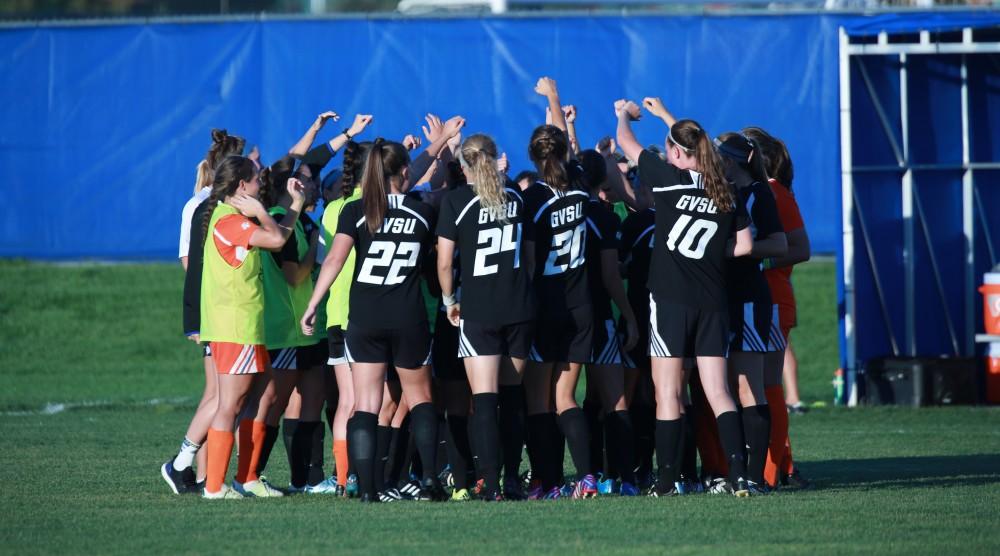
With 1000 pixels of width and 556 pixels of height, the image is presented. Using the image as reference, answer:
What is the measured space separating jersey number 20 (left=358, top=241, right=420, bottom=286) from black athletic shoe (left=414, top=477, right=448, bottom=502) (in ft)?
3.77

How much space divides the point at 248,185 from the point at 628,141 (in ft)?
7.05

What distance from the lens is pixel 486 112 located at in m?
17.4

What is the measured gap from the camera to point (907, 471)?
384 inches

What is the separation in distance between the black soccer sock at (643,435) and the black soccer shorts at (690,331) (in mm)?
1091

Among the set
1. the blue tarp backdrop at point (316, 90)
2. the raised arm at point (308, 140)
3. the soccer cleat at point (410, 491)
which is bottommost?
the soccer cleat at point (410, 491)

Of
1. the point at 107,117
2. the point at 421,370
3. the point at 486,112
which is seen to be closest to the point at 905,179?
the point at 486,112

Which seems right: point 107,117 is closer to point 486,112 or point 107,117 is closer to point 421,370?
point 486,112

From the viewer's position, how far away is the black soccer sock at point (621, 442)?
8617 mm

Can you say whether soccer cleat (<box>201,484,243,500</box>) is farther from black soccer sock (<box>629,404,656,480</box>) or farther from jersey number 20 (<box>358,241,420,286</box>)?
black soccer sock (<box>629,404,656,480</box>)

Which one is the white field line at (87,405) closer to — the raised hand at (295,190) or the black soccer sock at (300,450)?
the black soccer sock at (300,450)

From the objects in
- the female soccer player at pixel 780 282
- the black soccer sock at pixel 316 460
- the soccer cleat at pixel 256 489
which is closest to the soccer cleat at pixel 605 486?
the female soccer player at pixel 780 282

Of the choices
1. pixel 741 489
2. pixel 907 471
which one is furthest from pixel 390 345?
A: pixel 907 471

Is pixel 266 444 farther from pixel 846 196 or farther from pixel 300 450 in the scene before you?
pixel 846 196

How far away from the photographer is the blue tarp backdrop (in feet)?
56.9
